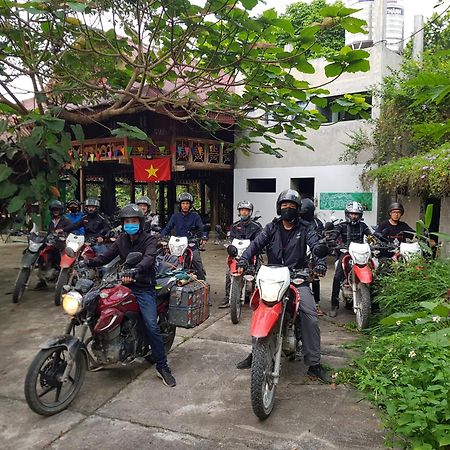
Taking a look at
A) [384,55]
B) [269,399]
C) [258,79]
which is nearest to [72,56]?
[258,79]

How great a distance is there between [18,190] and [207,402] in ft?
7.19

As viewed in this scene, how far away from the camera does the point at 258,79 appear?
4.46 metres

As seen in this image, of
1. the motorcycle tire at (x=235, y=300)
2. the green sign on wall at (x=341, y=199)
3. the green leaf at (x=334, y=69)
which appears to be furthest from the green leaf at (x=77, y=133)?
the green sign on wall at (x=341, y=199)

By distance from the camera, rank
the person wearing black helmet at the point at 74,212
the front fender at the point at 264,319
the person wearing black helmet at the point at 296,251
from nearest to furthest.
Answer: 1. the front fender at the point at 264,319
2. the person wearing black helmet at the point at 296,251
3. the person wearing black helmet at the point at 74,212

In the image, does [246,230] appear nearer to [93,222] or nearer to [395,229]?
[395,229]

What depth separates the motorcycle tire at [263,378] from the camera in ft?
9.94

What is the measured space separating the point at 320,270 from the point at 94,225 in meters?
4.87

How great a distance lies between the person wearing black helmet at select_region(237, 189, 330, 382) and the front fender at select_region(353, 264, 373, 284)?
1.42 meters

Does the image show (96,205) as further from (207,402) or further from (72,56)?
(207,402)

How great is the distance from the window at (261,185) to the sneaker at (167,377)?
34.0 ft

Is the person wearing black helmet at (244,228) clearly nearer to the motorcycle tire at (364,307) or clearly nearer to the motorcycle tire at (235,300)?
the motorcycle tire at (235,300)

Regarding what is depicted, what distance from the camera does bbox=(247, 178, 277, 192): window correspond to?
545 inches

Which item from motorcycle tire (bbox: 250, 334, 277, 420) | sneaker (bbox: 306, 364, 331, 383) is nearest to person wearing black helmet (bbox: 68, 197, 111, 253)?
sneaker (bbox: 306, 364, 331, 383)

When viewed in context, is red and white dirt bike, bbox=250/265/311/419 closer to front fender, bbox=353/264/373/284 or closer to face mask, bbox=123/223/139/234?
face mask, bbox=123/223/139/234
